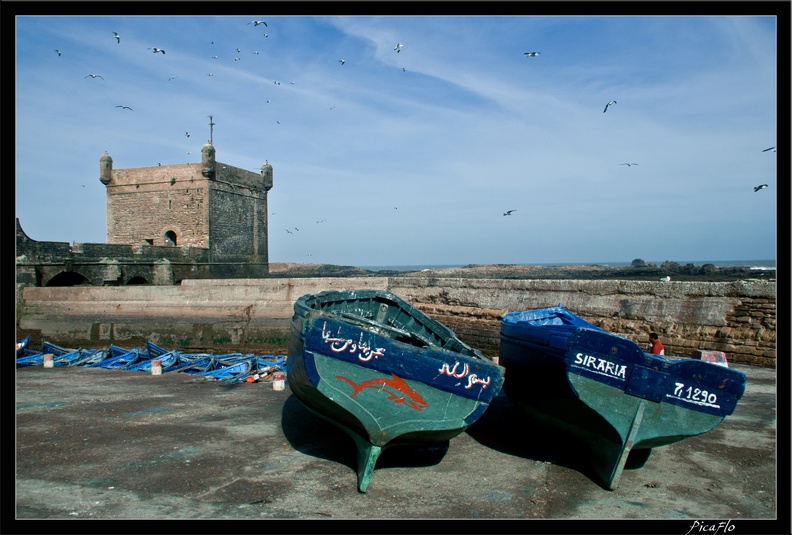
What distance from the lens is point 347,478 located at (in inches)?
177

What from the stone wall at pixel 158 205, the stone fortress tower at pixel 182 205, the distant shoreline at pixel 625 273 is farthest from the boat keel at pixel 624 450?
the stone wall at pixel 158 205

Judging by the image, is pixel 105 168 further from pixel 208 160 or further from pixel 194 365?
pixel 194 365

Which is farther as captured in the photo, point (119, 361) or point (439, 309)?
point (439, 309)

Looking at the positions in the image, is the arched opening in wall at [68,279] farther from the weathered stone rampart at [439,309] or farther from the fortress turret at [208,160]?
the fortress turret at [208,160]

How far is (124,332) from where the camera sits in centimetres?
1438

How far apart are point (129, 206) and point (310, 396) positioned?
23.4 m

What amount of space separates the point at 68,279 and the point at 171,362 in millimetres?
10873

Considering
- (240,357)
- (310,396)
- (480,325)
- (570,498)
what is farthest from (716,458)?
(240,357)

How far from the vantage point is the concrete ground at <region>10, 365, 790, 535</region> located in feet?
12.3

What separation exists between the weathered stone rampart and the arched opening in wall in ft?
8.00

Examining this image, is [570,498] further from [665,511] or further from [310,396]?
[310,396]

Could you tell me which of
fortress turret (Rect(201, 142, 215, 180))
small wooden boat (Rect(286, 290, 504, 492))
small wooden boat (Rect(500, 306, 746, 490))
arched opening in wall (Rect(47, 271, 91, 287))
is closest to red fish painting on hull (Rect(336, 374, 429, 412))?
small wooden boat (Rect(286, 290, 504, 492))

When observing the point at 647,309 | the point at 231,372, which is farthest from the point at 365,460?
the point at 647,309

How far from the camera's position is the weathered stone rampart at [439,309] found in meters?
8.65
